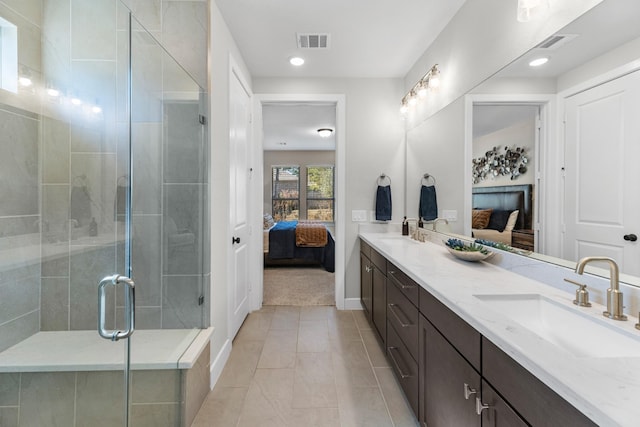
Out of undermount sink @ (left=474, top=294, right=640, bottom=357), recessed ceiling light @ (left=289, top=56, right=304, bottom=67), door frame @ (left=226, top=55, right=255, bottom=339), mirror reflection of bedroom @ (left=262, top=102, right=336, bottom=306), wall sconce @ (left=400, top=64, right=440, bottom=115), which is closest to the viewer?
undermount sink @ (left=474, top=294, right=640, bottom=357)

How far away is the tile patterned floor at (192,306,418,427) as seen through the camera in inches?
62.9

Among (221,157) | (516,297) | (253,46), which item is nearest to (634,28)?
(516,297)

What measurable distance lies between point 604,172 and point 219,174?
6.75 ft

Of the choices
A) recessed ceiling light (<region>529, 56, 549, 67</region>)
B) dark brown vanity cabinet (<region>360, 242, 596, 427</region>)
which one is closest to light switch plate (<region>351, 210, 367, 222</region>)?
dark brown vanity cabinet (<region>360, 242, 596, 427</region>)

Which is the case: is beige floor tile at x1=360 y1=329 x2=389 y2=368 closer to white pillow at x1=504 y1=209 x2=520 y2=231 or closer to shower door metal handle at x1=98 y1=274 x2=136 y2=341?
white pillow at x1=504 y1=209 x2=520 y2=231

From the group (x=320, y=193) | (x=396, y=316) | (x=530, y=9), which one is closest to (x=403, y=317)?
(x=396, y=316)

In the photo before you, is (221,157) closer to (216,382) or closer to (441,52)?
(216,382)

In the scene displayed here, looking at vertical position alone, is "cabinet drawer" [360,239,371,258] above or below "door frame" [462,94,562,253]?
below

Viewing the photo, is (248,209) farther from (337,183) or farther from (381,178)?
(381,178)

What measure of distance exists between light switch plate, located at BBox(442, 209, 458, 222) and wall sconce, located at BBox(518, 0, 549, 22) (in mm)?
1214

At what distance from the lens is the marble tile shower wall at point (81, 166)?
4.73 ft

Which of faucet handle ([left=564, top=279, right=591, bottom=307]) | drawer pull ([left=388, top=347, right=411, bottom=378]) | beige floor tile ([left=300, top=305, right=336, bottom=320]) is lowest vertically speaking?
beige floor tile ([left=300, top=305, right=336, bottom=320])

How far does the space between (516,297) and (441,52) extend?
2046mm

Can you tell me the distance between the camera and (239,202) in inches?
103
